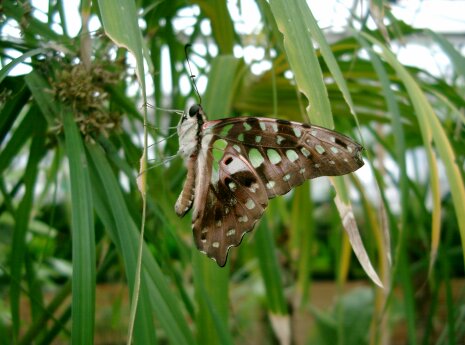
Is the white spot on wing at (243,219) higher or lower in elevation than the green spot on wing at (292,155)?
lower

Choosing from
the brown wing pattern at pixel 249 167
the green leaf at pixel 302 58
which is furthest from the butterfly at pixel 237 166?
the green leaf at pixel 302 58

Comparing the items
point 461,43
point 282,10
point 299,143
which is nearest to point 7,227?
point 299,143

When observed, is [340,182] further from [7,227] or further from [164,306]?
[7,227]

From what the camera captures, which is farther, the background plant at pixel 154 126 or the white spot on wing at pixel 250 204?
the white spot on wing at pixel 250 204

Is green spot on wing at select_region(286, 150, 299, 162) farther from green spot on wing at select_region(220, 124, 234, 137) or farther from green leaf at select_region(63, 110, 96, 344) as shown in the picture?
green leaf at select_region(63, 110, 96, 344)

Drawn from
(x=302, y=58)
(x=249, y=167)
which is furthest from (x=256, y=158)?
(x=302, y=58)

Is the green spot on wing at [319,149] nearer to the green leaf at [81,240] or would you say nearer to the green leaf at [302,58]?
the green leaf at [302,58]

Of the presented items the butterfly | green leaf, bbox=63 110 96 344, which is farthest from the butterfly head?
green leaf, bbox=63 110 96 344
